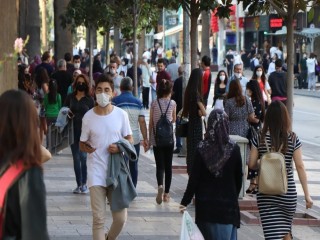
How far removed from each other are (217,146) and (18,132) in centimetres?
340

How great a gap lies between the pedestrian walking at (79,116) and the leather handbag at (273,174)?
6184 millimetres

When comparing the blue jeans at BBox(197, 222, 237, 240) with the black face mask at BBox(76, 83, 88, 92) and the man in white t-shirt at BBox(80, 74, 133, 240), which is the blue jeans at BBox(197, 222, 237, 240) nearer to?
the man in white t-shirt at BBox(80, 74, 133, 240)

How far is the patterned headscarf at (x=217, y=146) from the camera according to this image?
26.5ft

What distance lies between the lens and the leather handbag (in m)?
8.55

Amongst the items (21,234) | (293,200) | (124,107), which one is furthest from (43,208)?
(124,107)

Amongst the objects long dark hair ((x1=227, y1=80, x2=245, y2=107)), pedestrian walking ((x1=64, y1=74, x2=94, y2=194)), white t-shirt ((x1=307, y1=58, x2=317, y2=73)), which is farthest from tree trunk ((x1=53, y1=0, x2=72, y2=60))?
white t-shirt ((x1=307, y1=58, x2=317, y2=73))

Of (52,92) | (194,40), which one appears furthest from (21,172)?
(52,92)

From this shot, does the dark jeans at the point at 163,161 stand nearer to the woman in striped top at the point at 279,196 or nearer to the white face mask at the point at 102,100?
the white face mask at the point at 102,100

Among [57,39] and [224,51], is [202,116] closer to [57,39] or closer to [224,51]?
[57,39]

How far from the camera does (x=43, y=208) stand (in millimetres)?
4930

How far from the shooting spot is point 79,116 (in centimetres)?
1466

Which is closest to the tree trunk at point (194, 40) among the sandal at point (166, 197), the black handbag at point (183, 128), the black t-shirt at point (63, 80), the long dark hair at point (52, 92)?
the long dark hair at point (52, 92)

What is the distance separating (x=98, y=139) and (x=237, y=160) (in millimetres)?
2064

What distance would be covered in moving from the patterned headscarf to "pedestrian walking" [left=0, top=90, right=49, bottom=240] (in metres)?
3.25
